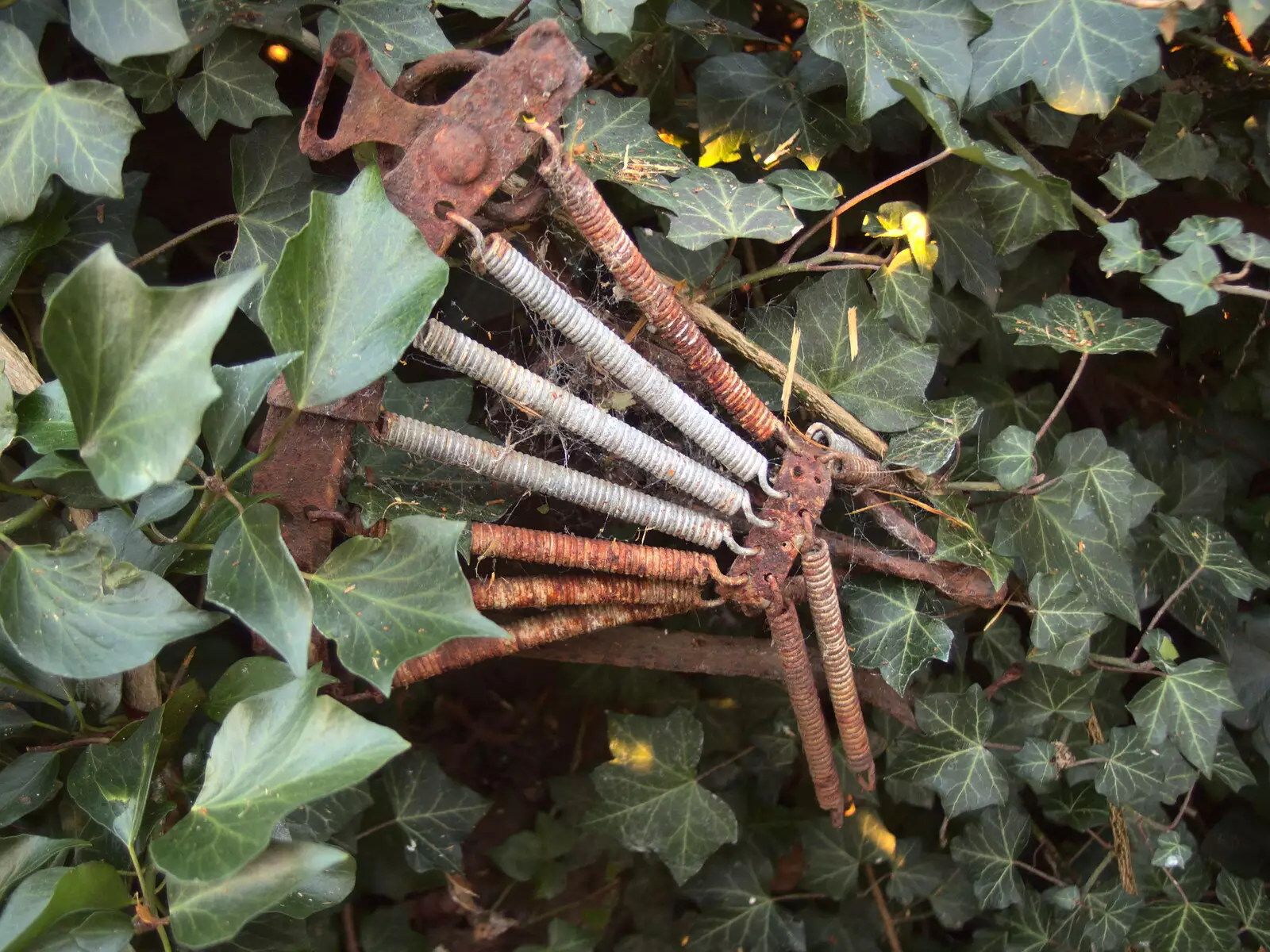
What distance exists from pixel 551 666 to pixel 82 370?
852 millimetres

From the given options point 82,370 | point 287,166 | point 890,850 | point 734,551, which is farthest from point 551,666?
point 82,370

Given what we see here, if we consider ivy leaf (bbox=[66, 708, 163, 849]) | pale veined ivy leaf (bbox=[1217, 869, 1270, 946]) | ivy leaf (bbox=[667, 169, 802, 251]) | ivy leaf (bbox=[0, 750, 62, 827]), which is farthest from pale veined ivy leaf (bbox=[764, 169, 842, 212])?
pale veined ivy leaf (bbox=[1217, 869, 1270, 946])

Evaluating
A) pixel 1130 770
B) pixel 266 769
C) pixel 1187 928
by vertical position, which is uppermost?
pixel 266 769

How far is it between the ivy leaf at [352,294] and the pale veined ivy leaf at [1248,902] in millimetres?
1081

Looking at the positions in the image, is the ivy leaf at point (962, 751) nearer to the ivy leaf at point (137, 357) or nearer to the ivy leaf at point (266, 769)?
the ivy leaf at point (266, 769)

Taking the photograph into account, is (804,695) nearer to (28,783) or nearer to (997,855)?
(997,855)

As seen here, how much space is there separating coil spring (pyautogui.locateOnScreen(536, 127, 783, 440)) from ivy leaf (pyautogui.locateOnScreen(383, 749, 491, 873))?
57cm

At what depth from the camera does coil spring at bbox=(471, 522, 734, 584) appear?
715 mm

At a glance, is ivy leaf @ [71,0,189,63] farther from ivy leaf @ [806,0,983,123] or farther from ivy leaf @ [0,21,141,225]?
ivy leaf @ [806,0,983,123]

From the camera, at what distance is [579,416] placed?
0.69m

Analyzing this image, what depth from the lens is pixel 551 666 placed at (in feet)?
4.26

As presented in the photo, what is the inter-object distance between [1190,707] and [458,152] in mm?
839

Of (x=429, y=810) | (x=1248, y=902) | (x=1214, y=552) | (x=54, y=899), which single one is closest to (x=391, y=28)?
(x=54, y=899)

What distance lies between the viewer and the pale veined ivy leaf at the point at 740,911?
112 cm
